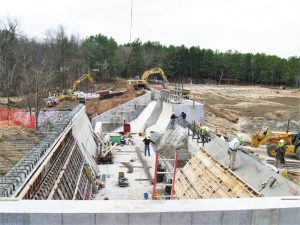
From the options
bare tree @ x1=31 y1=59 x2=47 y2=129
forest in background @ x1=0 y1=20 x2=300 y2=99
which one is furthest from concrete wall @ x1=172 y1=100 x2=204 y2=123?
forest in background @ x1=0 y1=20 x2=300 y2=99

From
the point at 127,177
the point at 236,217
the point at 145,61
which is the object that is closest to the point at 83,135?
the point at 127,177

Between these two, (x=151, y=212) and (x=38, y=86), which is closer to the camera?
(x=151, y=212)

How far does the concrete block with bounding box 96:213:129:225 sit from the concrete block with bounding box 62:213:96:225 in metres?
0.09

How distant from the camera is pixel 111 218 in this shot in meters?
4.98

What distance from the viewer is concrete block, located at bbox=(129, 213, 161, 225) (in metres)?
5.03

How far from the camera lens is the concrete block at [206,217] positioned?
203 inches

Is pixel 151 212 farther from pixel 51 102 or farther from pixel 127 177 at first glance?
pixel 51 102

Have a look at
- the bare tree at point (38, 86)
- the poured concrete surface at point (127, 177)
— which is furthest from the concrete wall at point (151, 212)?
the bare tree at point (38, 86)

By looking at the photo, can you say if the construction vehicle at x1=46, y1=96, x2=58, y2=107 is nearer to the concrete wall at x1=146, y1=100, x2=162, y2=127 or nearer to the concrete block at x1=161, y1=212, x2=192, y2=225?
the concrete wall at x1=146, y1=100, x2=162, y2=127

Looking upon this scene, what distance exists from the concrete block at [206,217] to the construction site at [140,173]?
0.6 inches

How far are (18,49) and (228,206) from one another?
182 feet

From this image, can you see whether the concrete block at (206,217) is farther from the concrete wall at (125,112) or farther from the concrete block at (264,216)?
the concrete wall at (125,112)

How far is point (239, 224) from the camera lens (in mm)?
5277

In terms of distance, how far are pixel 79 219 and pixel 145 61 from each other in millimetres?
67078
